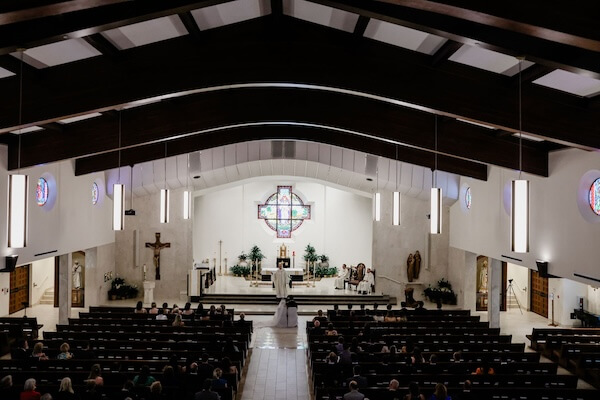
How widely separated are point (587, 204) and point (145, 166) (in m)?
14.8

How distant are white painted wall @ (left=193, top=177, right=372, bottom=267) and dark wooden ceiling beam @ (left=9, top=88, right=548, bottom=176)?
1587cm

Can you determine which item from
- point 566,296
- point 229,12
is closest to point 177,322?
point 229,12

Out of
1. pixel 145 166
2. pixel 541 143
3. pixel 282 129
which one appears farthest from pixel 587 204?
pixel 145 166

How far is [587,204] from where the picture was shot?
491 inches

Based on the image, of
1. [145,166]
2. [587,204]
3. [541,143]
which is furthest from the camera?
[145,166]

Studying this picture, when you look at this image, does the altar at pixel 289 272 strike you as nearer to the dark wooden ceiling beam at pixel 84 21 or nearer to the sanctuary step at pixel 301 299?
the sanctuary step at pixel 301 299

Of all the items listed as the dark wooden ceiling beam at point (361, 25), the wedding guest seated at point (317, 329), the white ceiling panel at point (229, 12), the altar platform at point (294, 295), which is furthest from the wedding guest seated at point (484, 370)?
the altar platform at point (294, 295)

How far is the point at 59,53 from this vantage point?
30.1ft

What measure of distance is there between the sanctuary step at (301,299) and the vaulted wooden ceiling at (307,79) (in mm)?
8716

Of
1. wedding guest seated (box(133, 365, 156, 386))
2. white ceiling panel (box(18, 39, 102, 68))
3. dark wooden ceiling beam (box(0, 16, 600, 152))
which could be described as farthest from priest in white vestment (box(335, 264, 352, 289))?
white ceiling panel (box(18, 39, 102, 68))

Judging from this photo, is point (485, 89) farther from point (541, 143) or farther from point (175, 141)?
point (175, 141)

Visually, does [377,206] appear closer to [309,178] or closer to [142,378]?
[309,178]

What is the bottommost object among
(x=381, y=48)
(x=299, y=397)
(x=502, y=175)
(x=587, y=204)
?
(x=299, y=397)

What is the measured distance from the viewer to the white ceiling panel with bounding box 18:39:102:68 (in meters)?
8.78
